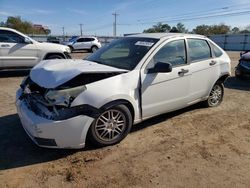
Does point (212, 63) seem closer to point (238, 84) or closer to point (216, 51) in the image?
point (216, 51)

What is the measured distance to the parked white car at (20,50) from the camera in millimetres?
9617

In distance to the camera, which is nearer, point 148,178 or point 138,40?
point 148,178

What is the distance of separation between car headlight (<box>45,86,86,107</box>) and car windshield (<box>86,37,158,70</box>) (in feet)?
3.48

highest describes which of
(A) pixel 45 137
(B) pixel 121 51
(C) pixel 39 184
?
(B) pixel 121 51

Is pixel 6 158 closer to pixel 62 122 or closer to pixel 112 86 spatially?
pixel 62 122

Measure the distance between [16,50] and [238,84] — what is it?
302 inches

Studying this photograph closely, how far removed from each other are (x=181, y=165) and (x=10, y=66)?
26.3 feet

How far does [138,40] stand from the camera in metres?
5.02

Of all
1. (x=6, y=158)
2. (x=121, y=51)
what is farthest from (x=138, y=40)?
(x=6, y=158)

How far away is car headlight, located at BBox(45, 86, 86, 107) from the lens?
3.57 m

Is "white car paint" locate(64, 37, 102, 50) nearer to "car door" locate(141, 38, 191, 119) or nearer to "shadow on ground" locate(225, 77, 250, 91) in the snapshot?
"shadow on ground" locate(225, 77, 250, 91)

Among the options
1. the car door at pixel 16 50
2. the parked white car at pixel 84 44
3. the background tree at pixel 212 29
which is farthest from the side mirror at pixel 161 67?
the background tree at pixel 212 29

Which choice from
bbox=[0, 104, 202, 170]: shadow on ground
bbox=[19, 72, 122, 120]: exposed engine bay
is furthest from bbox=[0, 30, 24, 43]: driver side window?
bbox=[19, 72, 122, 120]: exposed engine bay

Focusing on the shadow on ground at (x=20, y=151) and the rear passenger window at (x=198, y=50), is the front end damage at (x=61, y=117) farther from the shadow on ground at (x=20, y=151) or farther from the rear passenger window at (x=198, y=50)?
the rear passenger window at (x=198, y=50)
